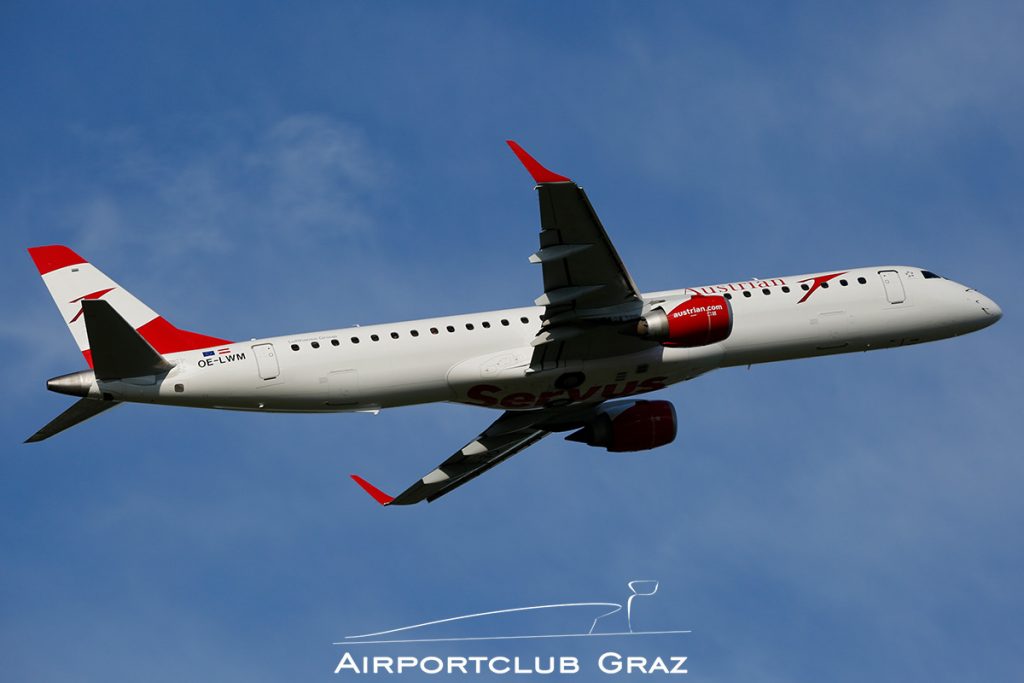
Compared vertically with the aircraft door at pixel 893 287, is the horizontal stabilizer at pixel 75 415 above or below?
below

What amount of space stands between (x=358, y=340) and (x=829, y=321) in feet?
54.0

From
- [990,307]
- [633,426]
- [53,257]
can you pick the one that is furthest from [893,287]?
[53,257]

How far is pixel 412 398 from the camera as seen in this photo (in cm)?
4497

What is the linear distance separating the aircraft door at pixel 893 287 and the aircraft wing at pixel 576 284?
1035 cm

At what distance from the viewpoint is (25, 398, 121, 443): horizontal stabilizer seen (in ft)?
136

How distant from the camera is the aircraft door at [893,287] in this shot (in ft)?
163

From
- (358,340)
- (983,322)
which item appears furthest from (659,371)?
(983,322)

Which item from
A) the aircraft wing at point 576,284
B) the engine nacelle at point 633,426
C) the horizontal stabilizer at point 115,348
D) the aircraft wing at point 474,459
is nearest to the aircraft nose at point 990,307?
the engine nacelle at point 633,426

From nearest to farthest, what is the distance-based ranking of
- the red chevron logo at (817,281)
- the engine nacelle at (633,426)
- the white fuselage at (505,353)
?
the white fuselage at (505,353), the red chevron logo at (817,281), the engine nacelle at (633,426)

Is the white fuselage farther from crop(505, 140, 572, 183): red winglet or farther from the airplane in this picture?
crop(505, 140, 572, 183): red winglet

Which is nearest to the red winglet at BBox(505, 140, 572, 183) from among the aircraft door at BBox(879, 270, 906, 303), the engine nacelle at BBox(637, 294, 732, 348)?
the engine nacelle at BBox(637, 294, 732, 348)

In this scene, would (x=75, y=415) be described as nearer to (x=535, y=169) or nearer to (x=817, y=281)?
(x=535, y=169)

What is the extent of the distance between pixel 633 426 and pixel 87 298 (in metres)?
19.4

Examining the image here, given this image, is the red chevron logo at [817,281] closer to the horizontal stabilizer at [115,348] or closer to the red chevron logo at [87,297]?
the horizontal stabilizer at [115,348]
